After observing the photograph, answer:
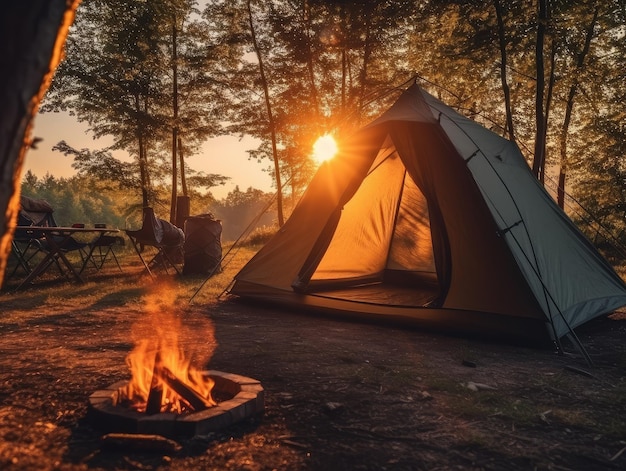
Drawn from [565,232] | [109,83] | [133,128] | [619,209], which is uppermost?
[109,83]

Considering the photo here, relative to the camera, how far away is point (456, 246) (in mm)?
5117

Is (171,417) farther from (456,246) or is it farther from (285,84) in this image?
(285,84)

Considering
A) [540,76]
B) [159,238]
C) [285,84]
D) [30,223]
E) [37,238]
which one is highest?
[285,84]

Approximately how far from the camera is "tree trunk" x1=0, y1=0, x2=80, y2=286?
3.91 ft

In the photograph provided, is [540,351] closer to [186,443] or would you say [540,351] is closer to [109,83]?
[186,443]

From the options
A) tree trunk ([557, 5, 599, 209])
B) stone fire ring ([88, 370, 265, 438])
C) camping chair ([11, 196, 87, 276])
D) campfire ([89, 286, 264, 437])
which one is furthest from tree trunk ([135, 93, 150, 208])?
stone fire ring ([88, 370, 265, 438])

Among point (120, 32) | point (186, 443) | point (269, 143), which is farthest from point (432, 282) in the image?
point (269, 143)

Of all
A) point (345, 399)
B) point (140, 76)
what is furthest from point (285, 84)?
point (345, 399)

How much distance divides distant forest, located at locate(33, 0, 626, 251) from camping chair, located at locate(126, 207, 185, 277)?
6.00 m

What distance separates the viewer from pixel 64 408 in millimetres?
2664

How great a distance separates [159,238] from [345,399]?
21.6ft

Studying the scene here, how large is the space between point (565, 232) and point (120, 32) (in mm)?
15033

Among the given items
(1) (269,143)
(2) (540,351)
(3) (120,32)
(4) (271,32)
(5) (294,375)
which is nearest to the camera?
(5) (294,375)

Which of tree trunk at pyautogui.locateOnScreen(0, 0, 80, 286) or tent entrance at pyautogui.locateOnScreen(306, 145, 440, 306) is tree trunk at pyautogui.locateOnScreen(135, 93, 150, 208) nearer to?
tent entrance at pyautogui.locateOnScreen(306, 145, 440, 306)
